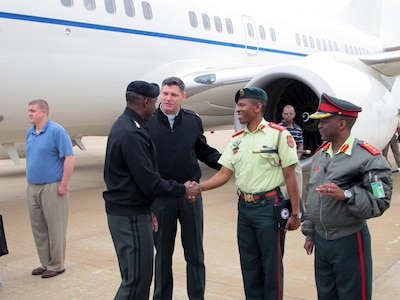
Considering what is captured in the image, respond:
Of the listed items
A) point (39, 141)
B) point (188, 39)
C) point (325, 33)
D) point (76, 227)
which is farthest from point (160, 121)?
point (325, 33)

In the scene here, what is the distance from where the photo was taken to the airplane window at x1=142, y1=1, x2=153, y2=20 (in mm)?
7062

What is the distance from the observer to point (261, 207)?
2877mm

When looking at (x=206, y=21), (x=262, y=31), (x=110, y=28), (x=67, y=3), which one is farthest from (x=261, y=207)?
(x=262, y=31)

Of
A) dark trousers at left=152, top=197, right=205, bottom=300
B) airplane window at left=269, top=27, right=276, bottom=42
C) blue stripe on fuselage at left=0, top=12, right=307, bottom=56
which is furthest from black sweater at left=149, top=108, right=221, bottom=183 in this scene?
airplane window at left=269, top=27, right=276, bottom=42

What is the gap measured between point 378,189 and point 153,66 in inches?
213

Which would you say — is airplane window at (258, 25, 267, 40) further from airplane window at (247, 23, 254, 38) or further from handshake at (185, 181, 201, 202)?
handshake at (185, 181, 201, 202)

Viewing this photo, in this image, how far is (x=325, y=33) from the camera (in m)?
12.3

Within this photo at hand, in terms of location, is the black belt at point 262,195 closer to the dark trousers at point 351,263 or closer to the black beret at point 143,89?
the dark trousers at point 351,263

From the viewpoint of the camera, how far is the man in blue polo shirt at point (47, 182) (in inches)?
160

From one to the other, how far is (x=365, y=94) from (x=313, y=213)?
3679 millimetres

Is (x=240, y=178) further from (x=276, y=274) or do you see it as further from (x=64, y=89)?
(x=64, y=89)

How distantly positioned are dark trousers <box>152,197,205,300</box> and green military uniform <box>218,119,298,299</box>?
366mm

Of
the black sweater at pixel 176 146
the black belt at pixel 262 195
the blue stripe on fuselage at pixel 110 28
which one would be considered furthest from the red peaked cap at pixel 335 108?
the blue stripe on fuselage at pixel 110 28

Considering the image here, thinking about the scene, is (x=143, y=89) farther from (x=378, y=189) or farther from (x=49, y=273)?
(x=49, y=273)
